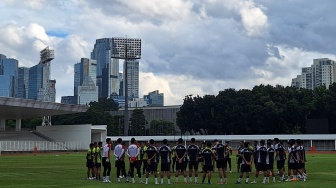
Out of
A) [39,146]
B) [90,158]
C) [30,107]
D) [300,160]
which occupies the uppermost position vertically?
[30,107]

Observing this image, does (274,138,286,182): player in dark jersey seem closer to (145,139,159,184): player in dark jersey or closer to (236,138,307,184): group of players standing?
(236,138,307,184): group of players standing

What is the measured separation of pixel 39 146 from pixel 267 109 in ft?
142

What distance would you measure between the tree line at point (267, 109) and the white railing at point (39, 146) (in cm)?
3279

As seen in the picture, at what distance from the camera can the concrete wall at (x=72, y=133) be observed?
285ft

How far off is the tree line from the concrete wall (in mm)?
30921

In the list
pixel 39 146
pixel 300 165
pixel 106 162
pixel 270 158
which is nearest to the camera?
pixel 270 158

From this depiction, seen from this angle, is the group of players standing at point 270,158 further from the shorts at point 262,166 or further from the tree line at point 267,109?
the tree line at point 267,109

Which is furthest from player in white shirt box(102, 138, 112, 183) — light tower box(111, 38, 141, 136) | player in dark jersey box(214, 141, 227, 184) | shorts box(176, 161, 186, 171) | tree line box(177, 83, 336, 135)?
light tower box(111, 38, 141, 136)

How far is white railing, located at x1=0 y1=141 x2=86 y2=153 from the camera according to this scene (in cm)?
7794

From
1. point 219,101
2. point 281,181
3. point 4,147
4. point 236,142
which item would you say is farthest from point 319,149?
point 281,181

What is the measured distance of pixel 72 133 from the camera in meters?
87.6

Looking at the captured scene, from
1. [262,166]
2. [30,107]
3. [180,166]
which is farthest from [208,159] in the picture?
[30,107]

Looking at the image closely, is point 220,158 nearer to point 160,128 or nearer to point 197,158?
point 197,158

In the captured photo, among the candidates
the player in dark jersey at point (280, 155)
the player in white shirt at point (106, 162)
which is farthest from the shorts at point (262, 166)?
the player in white shirt at point (106, 162)
